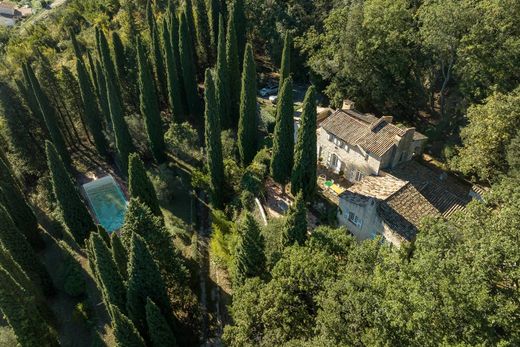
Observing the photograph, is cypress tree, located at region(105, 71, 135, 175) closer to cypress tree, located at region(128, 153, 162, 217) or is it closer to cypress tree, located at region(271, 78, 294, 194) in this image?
cypress tree, located at region(128, 153, 162, 217)

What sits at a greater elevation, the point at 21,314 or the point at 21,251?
the point at 21,314

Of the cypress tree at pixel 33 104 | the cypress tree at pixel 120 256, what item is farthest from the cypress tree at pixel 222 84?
the cypress tree at pixel 120 256

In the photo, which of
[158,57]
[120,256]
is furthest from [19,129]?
[120,256]

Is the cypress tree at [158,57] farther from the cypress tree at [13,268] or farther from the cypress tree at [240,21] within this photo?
the cypress tree at [13,268]

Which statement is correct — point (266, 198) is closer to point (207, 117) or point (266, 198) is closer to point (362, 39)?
point (207, 117)

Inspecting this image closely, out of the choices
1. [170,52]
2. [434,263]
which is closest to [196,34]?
[170,52]

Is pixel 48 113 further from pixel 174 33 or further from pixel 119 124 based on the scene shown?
pixel 174 33
